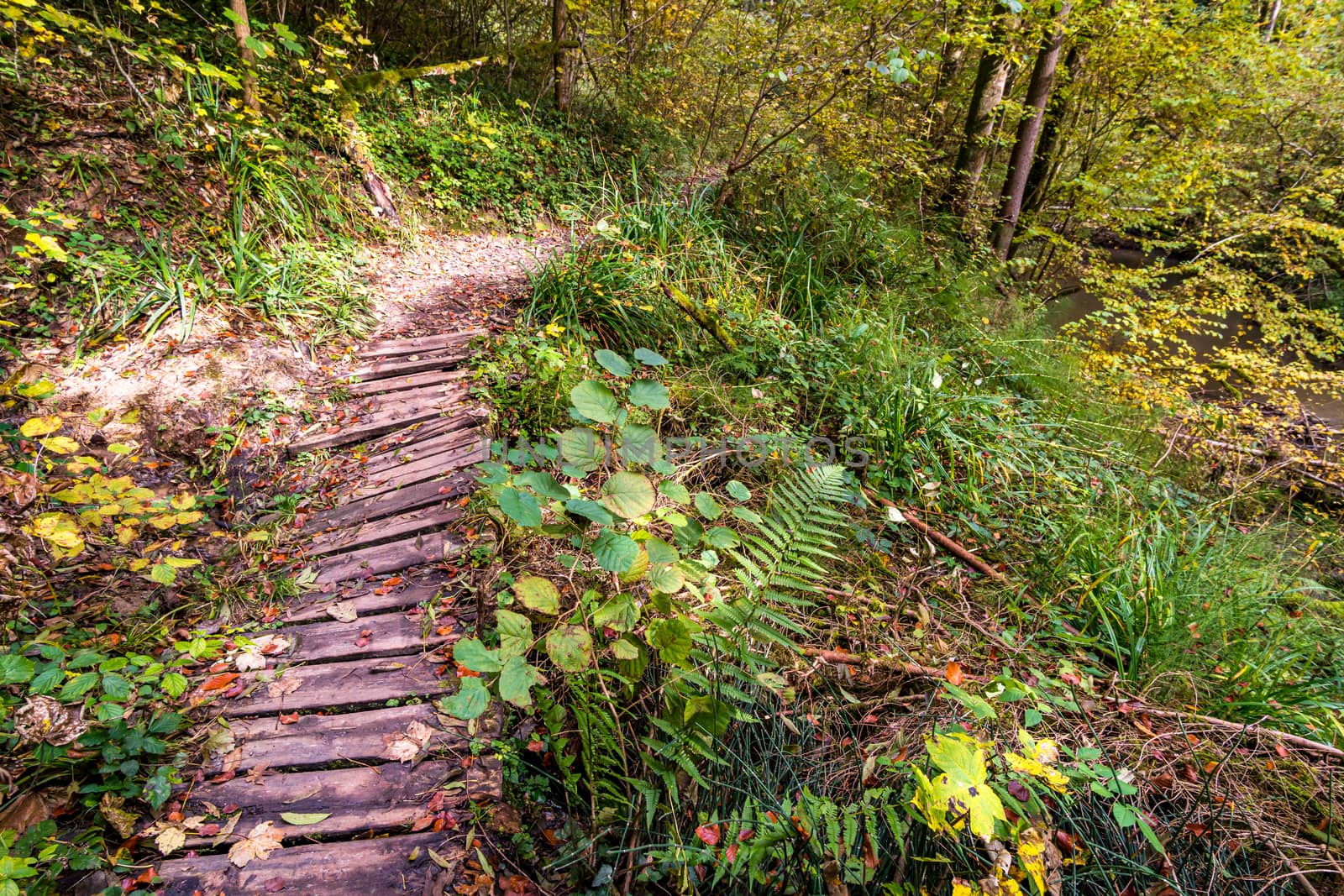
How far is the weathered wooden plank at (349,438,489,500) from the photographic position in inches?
123

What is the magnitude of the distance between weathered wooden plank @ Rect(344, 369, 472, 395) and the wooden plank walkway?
88 centimetres

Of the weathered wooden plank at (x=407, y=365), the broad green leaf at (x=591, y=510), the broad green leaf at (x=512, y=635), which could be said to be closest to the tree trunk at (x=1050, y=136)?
the weathered wooden plank at (x=407, y=365)

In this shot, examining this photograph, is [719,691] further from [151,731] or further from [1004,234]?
[1004,234]

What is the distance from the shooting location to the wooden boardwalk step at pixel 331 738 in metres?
1.90

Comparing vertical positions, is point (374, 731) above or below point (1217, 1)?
below

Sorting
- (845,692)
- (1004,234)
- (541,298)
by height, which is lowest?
(845,692)

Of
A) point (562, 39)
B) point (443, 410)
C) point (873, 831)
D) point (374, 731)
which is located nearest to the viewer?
point (873, 831)

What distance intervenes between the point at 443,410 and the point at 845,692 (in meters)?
2.84

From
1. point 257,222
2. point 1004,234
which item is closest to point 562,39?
point 257,222

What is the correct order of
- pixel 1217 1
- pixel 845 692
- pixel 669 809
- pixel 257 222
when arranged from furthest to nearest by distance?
pixel 1217 1
pixel 257 222
pixel 845 692
pixel 669 809

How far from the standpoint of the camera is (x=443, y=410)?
141 inches

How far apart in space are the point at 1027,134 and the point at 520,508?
8682 mm

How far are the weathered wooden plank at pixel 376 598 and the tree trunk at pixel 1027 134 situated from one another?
25.4 ft

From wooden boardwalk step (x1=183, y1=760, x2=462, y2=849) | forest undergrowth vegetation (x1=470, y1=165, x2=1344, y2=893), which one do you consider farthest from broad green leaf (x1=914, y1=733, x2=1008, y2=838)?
wooden boardwalk step (x1=183, y1=760, x2=462, y2=849)
